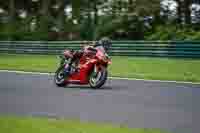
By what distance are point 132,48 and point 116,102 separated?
19.5 meters

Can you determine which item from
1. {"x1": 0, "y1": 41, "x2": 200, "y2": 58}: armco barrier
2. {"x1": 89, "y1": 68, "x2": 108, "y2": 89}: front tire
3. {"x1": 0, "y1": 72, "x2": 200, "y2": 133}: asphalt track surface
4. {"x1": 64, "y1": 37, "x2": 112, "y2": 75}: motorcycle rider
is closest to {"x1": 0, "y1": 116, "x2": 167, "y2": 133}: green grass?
{"x1": 0, "y1": 72, "x2": 200, "y2": 133}: asphalt track surface

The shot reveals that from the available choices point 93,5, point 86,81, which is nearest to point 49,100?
point 86,81

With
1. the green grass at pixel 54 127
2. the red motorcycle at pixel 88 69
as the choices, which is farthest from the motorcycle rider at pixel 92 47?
the green grass at pixel 54 127

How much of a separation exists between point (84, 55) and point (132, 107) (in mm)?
4259

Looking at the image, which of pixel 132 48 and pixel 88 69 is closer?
pixel 88 69

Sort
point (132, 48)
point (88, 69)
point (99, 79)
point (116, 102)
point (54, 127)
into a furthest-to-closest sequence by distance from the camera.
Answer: point (132, 48) → point (88, 69) → point (99, 79) → point (116, 102) → point (54, 127)

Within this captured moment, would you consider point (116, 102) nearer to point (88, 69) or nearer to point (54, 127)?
point (88, 69)

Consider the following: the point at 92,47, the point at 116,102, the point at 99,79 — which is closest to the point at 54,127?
the point at 116,102

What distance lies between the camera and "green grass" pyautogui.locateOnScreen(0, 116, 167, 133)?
29.3ft

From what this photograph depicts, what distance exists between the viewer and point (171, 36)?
115 ft

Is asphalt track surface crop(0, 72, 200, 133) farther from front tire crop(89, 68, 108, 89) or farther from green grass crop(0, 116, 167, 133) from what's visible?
green grass crop(0, 116, 167, 133)

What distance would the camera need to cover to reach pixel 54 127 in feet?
30.2

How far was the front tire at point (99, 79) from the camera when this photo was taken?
15.2m

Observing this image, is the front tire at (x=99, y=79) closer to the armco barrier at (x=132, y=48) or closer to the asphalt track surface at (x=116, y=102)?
the asphalt track surface at (x=116, y=102)
